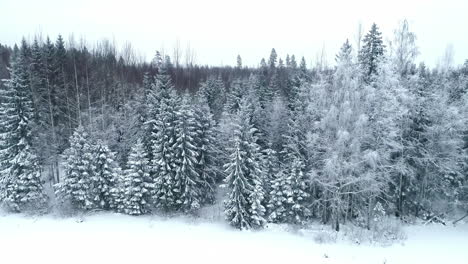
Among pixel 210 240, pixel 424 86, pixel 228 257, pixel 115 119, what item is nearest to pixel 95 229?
pixel 210 240

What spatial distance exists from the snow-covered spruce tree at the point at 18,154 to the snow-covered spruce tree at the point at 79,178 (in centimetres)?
252

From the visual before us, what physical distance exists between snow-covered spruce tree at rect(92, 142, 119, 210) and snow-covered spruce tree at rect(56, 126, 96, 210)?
26 cm

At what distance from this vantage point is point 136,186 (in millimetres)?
23141

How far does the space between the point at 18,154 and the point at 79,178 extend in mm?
5851

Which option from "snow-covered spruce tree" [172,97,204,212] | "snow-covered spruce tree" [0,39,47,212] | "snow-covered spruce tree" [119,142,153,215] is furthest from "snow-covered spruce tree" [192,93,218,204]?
"snow-covered spruce tree" [0,39,47,212]

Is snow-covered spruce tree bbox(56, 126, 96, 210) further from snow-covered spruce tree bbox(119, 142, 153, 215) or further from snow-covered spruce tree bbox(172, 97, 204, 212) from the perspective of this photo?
snow-covered spruce tree bbox(172, 97, 204, 212)

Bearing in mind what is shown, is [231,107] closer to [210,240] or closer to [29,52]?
[210,240]

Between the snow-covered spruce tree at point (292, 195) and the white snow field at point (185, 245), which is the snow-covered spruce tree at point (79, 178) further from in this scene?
the snow-covered spruce tree at point (292, 195)

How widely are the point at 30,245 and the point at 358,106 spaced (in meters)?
21.2

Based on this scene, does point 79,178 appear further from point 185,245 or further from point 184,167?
point 185,245

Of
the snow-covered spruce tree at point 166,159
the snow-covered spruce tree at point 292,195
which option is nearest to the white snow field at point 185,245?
the snow-covered spruce tree at point 292,195

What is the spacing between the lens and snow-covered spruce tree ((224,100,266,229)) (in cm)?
2083

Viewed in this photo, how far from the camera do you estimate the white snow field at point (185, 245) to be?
14.2 meters

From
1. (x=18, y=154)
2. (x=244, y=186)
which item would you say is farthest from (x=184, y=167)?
(x=18, y=154)
